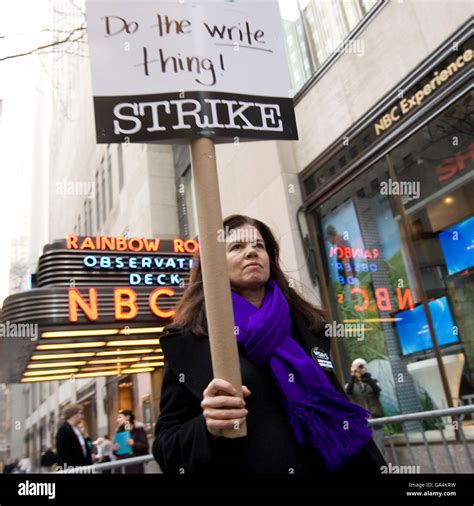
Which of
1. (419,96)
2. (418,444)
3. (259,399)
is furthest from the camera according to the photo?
(419,96)

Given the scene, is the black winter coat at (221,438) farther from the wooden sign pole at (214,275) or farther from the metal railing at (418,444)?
the metal railing at (418,444)

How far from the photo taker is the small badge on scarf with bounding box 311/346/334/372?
1.99 metres

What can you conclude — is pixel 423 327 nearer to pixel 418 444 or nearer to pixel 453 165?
pixel 418 444

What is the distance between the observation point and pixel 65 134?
4159 cm

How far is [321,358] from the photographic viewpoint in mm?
2018

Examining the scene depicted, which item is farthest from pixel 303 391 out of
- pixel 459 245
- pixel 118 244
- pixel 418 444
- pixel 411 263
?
pixel 118 244

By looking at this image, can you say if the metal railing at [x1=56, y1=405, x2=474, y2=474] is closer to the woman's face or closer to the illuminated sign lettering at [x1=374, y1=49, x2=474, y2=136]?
the woman's face

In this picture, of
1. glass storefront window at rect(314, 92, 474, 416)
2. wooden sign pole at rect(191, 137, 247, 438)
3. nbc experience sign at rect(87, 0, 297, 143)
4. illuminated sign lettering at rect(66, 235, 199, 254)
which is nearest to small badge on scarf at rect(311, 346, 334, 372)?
wooden sign pole at rect(191, 137, 247, 438)

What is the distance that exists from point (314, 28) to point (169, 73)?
30.0ft

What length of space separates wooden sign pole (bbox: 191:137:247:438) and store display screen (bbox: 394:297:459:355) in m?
6.46

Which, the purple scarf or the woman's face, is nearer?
the purple scarf

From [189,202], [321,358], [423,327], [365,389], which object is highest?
[189,202]

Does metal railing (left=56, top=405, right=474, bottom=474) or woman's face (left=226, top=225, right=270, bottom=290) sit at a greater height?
woman's face (left=226, top=225, right=270, bottom=290)

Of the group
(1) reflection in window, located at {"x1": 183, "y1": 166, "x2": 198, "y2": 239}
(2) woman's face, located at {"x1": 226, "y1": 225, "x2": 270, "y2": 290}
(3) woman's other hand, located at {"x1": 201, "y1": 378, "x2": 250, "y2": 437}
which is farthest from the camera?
(1) reflection in window, located at {"x1": 183, "y1": 166, "x2": 198, "y2": 239}
